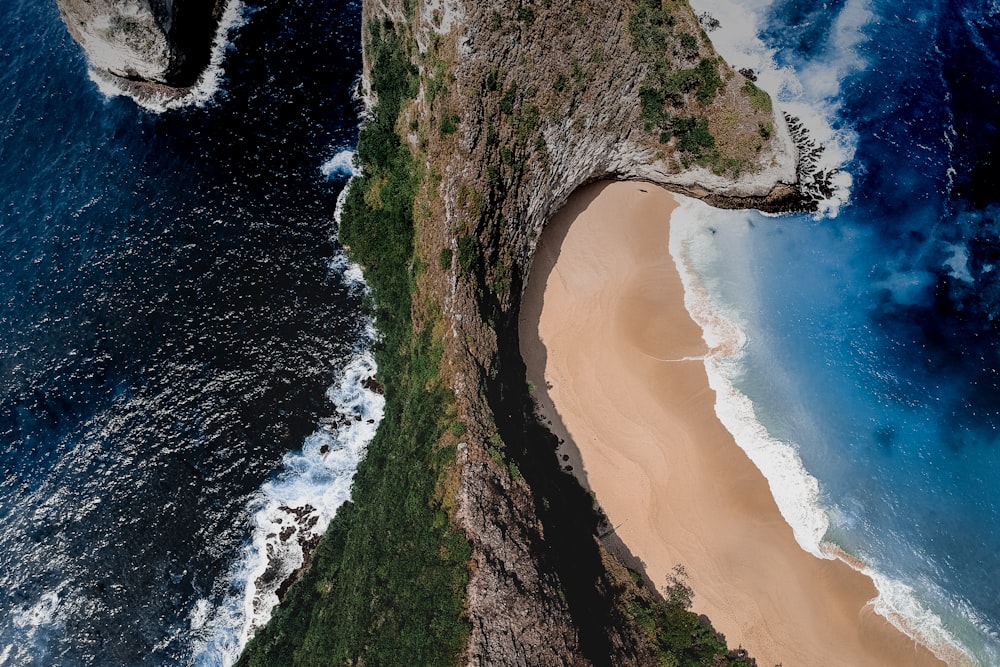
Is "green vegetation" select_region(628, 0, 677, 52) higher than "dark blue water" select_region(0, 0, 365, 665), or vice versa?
"green vegetation" select_region(628, 0, 677, 52)

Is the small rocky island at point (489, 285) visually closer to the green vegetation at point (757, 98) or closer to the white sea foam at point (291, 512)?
the green vegetation at point (757, 98)

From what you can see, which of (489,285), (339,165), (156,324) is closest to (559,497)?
(489,285)

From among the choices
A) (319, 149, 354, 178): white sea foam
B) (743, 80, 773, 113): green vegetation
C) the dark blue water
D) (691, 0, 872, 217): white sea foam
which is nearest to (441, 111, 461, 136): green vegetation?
(319, 149, 354, 178): white sea foam

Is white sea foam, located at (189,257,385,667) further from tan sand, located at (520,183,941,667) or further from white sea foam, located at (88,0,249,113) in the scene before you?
white sea foam, located at (88,0,249,113)

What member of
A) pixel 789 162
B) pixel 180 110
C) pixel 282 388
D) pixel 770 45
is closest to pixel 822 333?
pixel 789 162

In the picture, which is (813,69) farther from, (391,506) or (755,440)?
(391,506)

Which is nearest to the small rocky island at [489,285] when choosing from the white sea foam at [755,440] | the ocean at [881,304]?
the white sea foam at [755,440]
